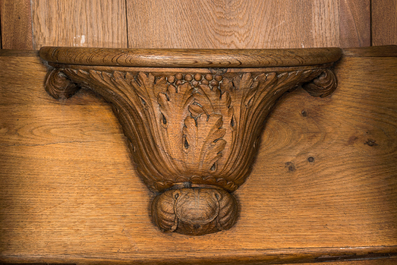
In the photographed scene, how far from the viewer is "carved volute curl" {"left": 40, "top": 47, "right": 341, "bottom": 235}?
53cm

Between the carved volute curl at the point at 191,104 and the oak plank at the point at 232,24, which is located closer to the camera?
the carved volute curl at the point at 191,104

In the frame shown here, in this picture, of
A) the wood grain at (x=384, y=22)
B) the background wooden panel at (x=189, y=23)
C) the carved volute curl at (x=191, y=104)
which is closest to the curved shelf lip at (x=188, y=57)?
the carved volute curl at (x=191, y=104)

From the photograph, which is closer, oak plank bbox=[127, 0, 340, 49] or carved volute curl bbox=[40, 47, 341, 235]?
carved volute curl bbox=[40, 47, 341, 235]

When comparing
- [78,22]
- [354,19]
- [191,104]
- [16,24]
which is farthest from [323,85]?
[16,24]

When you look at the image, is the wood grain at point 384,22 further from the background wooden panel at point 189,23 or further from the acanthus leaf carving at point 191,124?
the acanthus leaf carving at point 191,124

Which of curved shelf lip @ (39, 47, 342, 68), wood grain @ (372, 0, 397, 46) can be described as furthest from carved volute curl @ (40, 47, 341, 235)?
wood grain @ (372, 0, 397, 46)

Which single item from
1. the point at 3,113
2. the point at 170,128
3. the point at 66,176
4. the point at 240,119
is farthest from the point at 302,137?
the point at 3,113

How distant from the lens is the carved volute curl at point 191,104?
0.53m

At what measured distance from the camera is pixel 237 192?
64 centimetres

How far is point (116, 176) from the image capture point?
63 cm

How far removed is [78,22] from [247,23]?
1.05ft

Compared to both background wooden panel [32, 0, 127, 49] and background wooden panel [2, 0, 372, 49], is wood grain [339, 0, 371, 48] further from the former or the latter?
background wooden panel [32, 0, 127, 49]

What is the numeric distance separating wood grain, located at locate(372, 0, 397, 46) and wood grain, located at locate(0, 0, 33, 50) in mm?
666

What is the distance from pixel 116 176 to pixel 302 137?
37cm
